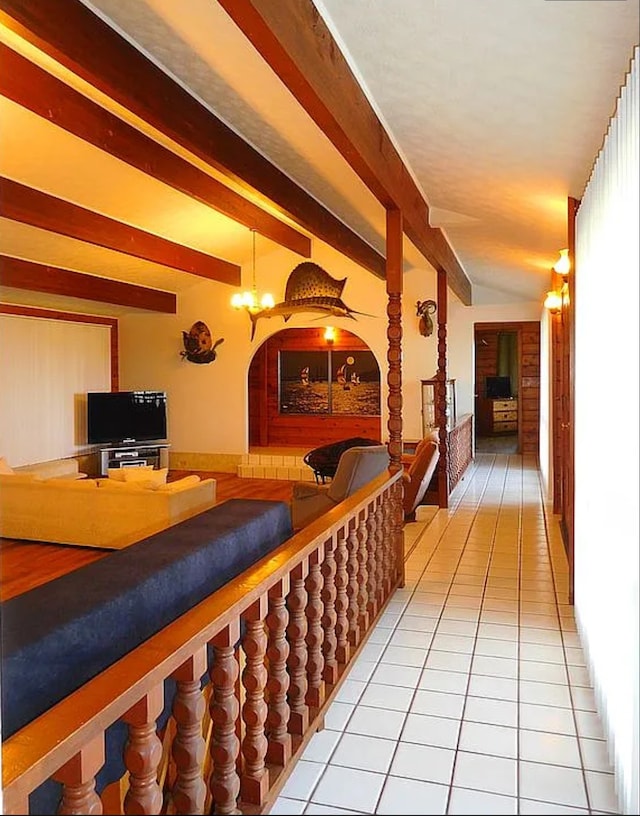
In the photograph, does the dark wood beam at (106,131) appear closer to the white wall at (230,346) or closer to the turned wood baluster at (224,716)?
the white wall at (230,346)

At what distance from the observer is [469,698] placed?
2.48 metres

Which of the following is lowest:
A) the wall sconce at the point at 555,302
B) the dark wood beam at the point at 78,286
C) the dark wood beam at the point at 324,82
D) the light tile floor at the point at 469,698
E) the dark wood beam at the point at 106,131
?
the light tile floor at the point at 469,698

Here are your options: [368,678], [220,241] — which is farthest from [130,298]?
[368,678]

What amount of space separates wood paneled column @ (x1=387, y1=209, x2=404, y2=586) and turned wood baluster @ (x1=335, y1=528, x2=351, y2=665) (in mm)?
1266

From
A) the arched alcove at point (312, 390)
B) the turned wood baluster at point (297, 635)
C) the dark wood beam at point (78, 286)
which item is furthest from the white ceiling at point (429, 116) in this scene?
the arched alcove at point (312, 390)

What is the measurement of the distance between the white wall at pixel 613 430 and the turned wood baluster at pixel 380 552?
3.45 ft

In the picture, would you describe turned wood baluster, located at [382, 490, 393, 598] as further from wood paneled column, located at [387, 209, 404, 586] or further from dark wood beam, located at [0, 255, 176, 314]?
dark wood beam, located at [0, 255, 176, 314]

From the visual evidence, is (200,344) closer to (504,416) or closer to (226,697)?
(504,416)

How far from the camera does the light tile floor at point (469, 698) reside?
808mm

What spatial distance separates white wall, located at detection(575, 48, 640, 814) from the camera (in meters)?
1.27

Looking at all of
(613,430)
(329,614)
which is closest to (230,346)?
(329,614)

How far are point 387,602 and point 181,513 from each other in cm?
250

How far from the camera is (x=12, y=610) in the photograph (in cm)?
184

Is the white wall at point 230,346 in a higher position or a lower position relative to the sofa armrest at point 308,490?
higher
